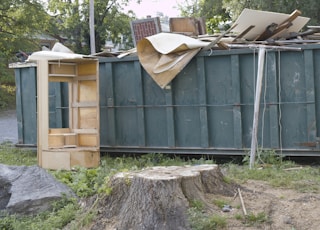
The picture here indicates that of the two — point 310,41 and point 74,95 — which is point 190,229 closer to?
point 310,41

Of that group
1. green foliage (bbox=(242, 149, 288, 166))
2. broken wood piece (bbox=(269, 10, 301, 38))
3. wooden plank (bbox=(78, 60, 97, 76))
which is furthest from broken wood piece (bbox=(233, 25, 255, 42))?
wooden plank (bbox=(78, 60, 97, 76))

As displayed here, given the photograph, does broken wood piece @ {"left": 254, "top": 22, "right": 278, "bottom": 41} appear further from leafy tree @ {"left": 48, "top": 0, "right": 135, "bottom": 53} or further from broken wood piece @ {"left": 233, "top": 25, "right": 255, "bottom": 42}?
leafy tree @ {"left": 48, "top": 0, "right": 135, "bottom": 53}

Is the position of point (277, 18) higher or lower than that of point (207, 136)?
higher

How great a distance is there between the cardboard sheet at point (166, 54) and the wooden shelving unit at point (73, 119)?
103 cm

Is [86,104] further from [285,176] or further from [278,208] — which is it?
[278,208]

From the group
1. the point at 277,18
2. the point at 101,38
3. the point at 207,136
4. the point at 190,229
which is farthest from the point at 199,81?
the point at 101,38

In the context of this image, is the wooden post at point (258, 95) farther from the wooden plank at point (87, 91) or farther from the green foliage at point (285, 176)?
the wooden plank at point (87, 91)

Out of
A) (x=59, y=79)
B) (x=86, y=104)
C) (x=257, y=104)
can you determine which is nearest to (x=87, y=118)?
(x=86, y=104)

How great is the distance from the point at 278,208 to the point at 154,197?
122 cm

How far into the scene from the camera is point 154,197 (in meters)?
4.79

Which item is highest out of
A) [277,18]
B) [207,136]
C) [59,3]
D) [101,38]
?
[59,3]

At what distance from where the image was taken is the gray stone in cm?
580

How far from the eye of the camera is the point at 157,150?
995 centimetres

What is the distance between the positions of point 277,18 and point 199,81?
184cm
